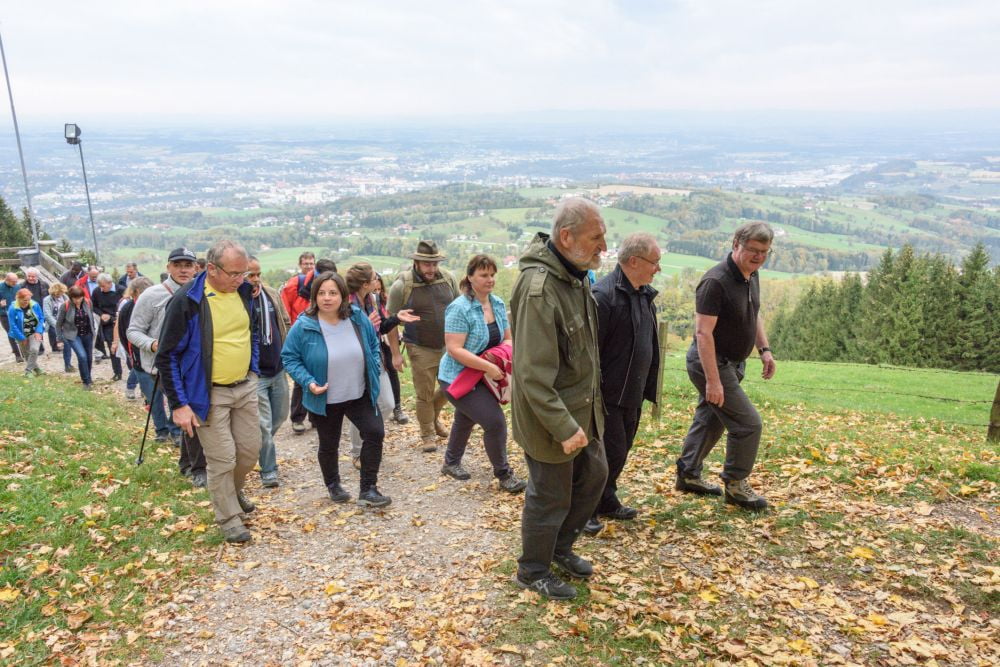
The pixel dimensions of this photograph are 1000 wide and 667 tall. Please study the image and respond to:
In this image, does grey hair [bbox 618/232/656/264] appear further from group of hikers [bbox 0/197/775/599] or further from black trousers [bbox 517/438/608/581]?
black trousers [bbox 517/438/608/581]

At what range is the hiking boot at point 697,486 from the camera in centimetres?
599

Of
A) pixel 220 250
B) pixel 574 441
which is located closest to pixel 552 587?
pixel 574 441

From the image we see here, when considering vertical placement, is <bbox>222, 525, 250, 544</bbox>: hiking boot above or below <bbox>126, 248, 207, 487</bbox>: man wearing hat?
below

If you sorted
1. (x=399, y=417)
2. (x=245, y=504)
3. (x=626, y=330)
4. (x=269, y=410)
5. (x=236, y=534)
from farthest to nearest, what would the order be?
(x=399, y=417), (x=269, y=410), (x=245, y=504), (x=236, y=534), (x=626, y=330)

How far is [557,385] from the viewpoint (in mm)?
Result: 3908

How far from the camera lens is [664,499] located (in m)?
6.00

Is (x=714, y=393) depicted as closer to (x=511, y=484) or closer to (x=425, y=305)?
(x=511, y=484)

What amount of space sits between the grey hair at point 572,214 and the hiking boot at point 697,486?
3.28m

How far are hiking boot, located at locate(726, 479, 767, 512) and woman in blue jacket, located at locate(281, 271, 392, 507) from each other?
3.22m

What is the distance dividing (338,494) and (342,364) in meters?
1.53

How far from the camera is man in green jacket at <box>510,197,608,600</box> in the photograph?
368cm

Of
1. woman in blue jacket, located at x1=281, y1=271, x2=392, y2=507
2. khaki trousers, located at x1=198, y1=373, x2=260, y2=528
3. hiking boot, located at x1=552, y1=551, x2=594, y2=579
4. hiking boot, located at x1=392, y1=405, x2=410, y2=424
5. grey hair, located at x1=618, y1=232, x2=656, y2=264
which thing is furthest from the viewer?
hiking boot, located at x1=392, y1=405, x2=410, y2=424

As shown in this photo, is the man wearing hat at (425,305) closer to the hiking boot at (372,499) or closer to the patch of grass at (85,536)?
the hiking boot at (372,499)

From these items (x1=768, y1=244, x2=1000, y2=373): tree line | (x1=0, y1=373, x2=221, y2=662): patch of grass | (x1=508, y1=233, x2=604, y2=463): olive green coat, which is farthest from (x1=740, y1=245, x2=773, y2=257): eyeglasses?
(x1=768, y1=244, x2=1000, y2=373): tree line
